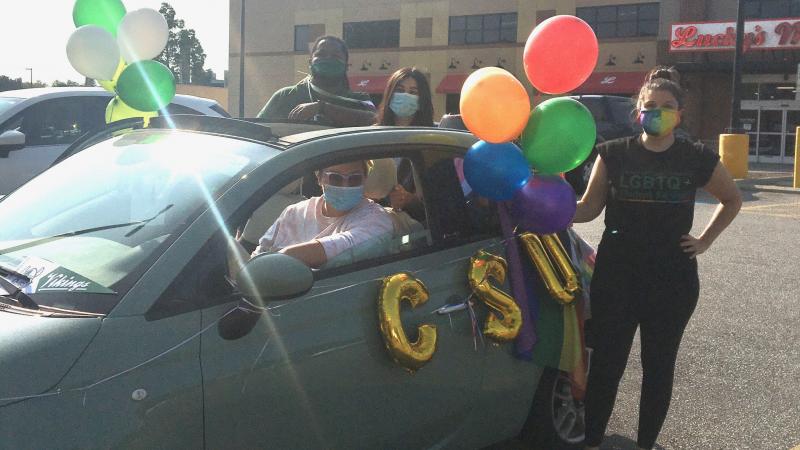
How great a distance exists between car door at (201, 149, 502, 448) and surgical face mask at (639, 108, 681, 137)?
836 millimetres

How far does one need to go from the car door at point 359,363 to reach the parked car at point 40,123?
619 cm

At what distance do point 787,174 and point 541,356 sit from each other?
2322 cm

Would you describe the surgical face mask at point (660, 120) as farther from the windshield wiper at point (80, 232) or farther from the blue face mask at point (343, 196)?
the windshield wiper at point (80, 232)

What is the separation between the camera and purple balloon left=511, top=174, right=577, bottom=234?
3631mm

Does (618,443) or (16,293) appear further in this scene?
(618,443)

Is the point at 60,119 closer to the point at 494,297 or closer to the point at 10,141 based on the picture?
the point at 10,141

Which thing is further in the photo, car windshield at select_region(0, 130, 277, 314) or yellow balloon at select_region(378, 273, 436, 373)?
yellow balloon at select_region(378, 273, 436, 373)

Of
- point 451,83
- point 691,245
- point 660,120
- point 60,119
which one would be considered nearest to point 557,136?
point 660,120

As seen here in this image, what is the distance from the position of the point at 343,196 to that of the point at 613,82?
3300 centimetres

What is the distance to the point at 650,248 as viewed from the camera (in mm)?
3818

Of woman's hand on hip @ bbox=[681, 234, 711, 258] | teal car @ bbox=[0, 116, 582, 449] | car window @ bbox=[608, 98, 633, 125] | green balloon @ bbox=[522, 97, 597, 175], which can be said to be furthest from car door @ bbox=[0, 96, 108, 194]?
car window @ bbox=[608, 98, 633, 125]

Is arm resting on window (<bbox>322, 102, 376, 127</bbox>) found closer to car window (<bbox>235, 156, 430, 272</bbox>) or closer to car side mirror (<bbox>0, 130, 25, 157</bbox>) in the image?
car window (<bbox>235, 156, 430, 272</bbox>)

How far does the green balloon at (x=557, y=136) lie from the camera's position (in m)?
3.68

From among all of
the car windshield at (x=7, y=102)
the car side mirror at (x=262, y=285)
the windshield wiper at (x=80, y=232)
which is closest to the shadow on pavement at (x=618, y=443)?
the car side mirror at (x=262, y=285)
